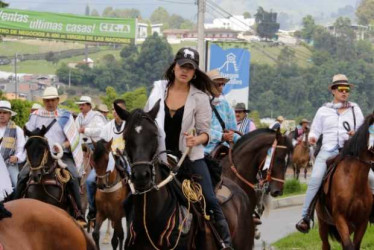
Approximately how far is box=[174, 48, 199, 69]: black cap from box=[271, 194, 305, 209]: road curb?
49.2 feet

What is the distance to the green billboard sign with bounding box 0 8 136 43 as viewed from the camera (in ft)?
217

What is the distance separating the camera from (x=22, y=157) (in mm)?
14000

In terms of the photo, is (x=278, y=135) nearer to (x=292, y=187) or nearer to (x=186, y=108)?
(x=186, y=108)

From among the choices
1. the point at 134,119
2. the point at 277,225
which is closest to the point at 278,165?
the point at 134,119

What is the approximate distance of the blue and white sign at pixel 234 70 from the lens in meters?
33.1

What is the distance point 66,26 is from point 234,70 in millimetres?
45474

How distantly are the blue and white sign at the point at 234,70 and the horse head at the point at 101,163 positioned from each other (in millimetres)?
17287

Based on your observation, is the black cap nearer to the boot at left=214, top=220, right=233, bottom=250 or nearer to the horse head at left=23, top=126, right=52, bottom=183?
the boot at left=214, top=220, right=233, bottom=250

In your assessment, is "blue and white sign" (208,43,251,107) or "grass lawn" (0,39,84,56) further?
"grass lawn" (0,39,84,56)

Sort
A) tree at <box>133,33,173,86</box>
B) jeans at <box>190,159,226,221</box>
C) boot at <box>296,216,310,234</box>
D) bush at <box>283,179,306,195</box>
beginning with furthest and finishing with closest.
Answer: tree at <box>133,33,173,86</box>, bush at <box>283,179,306,195</box>, boot at <box>296,216,310,234</box>, jeans at <box>190,159,226,221</box>

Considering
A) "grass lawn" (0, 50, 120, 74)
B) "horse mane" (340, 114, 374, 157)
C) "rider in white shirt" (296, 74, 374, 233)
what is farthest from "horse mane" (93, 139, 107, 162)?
"grass lawn" (0, 50, 120, 74)

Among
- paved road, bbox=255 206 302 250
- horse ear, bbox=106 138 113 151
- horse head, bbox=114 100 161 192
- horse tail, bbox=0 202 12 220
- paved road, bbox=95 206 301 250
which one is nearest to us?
horse tail, bbox=0 202 12 220

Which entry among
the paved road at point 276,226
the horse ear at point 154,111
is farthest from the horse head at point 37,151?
the horse ear at point 154,111

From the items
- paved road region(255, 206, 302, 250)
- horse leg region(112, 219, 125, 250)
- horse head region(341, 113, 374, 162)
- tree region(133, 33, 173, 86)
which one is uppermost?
horse head region(341, 113, 374, 162)
